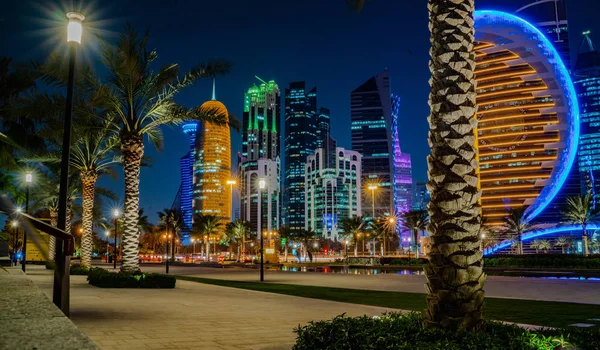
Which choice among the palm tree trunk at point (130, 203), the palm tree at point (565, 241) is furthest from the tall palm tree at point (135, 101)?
the palm tree at point (565, 241)

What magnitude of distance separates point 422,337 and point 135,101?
20.9 metres

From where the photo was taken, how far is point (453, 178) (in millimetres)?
6816

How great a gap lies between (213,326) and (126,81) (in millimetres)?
15638

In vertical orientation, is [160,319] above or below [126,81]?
below

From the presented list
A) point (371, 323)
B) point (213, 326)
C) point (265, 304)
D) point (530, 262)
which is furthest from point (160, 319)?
point (530, 262)

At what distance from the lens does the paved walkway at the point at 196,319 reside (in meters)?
8.79

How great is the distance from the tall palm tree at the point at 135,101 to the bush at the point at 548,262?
36.5 meters

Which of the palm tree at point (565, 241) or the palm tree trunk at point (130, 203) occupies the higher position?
the palm tree trunk at point (130, 203)

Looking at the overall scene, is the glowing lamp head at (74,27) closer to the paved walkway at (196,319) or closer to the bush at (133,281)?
the paved walkway at (196,319)

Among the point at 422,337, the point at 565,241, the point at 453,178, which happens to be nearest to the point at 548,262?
the point at 453,178

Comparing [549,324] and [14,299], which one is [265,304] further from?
[14,299]

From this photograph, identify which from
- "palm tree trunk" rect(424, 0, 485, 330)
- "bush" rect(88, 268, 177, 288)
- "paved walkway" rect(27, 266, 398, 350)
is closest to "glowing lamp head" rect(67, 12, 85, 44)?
"paved walkway" rect(27, 266, 398, 350)

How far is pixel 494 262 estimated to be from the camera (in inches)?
1992

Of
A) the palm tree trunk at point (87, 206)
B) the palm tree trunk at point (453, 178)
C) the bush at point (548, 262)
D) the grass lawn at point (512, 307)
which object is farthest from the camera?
the bush at point (548, 262)
